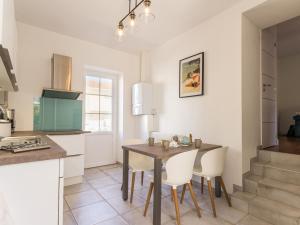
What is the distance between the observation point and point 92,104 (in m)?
3.92

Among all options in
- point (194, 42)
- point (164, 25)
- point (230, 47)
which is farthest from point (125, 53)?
point (230, 47)

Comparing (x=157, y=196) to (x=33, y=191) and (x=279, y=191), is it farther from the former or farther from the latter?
(x=279, y=191)

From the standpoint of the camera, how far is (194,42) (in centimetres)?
306

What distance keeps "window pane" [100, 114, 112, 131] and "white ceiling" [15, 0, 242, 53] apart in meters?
1.66

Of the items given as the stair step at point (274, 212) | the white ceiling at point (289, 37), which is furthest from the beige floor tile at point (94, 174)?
Result: the white ceiling at point (289, 37)

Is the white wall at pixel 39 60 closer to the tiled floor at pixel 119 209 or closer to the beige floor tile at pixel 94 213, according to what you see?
the tiled floor at pixel 119 209

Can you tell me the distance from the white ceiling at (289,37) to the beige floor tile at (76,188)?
4.57 metres

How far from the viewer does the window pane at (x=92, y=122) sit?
383 cm

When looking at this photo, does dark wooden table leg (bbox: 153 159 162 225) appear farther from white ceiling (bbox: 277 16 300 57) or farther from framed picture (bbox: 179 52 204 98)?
white ceiling (bbox: 277 16 300 57)

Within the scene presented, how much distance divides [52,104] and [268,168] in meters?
3.50

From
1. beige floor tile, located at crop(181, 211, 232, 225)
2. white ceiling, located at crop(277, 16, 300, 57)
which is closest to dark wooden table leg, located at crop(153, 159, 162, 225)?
beige floor tile, located at crop(181, 211, 232, 225)

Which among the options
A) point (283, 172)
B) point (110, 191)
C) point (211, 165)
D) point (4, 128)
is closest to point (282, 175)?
point (283, 172)

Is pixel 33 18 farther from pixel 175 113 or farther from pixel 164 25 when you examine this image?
pixel 175 113

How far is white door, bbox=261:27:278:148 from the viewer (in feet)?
9.56
